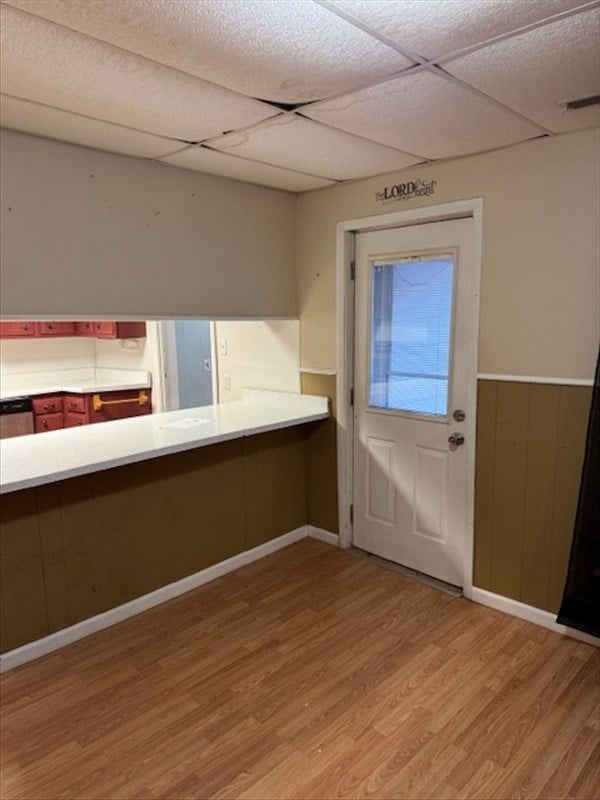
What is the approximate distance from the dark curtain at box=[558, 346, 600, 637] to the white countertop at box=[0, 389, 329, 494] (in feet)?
5.53

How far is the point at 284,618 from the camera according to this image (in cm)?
296

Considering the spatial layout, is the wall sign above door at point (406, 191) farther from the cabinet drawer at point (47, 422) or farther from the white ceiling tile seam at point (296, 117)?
the cabinet drawer at point (47, 422)

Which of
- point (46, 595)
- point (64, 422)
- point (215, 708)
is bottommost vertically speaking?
point (215, 708)

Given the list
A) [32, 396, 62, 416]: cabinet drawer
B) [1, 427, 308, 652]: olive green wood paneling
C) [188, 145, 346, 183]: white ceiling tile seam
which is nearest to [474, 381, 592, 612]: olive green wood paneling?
[1, 427, 308, 652]: olive green wood paneling

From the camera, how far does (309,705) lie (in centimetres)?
231

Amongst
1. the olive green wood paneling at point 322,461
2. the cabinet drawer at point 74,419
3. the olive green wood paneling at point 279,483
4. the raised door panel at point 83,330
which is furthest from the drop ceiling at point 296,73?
the raised door panel at point 83,330

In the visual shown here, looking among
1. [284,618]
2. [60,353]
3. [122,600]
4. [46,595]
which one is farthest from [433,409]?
[60,353]

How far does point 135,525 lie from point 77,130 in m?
1.94

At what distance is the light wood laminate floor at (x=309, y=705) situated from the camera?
1940 mm

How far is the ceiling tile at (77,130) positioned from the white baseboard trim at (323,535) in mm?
2606

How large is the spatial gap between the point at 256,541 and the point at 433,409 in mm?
1459

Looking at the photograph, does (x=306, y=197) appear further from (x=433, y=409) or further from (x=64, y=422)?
(x=64, y=422)

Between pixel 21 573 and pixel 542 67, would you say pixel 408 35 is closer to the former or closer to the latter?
pixel 542 67

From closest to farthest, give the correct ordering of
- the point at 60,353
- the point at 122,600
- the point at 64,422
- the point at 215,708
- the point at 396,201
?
the point at 215,708, the point at 122,600, the point at 396,201, the point at 64,422, the point at 60,353
